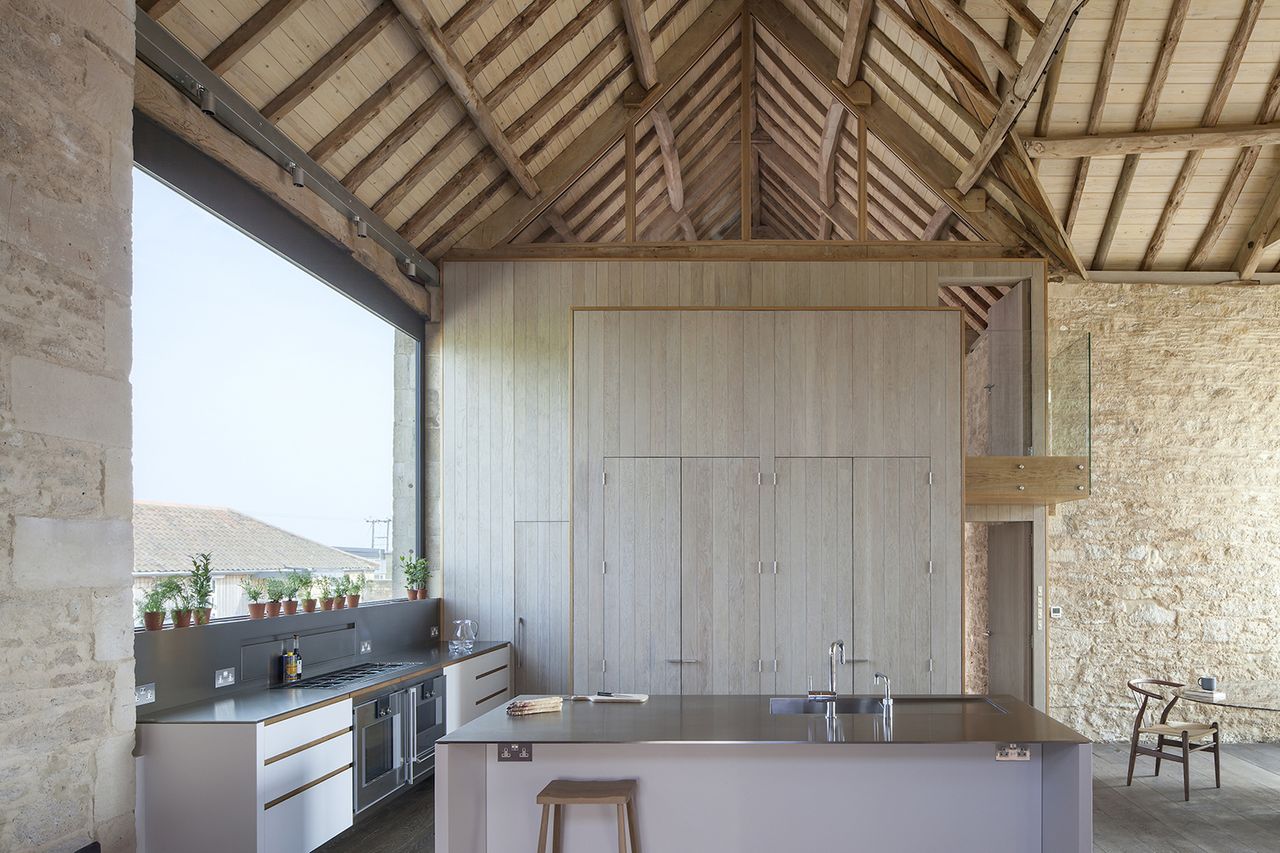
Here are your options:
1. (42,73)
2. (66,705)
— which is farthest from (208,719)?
(42,73)

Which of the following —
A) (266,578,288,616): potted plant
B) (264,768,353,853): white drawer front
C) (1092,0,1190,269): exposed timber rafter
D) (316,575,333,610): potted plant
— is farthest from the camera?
(1092,0,1190,269): exposed timber rafter

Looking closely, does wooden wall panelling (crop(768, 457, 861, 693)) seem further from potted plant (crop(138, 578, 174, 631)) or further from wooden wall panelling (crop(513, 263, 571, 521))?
potted plant (crop(138, 578, 174, 631))

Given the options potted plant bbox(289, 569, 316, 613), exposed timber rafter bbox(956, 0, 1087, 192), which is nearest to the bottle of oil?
potted plant bbox(289, 569, 316, 613)

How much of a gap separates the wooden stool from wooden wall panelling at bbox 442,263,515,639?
425 cm

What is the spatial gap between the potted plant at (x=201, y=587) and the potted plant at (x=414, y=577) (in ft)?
10.2

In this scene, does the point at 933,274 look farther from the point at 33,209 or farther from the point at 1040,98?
the point at 33,209

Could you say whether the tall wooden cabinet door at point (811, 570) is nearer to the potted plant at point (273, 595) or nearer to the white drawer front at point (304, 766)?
the white drawer front at point (304, 766)

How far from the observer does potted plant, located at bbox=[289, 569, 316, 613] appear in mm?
5986

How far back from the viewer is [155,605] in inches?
181

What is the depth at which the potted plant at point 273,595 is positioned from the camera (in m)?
5.70

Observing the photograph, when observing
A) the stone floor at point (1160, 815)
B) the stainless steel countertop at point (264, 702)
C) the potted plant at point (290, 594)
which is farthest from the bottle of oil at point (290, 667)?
the stone floor at point (1160, 815)

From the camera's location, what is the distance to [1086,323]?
877cm

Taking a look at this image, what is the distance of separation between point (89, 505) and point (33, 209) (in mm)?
1177

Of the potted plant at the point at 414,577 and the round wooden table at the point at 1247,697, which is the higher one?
the potted plant at the point at 414,577
